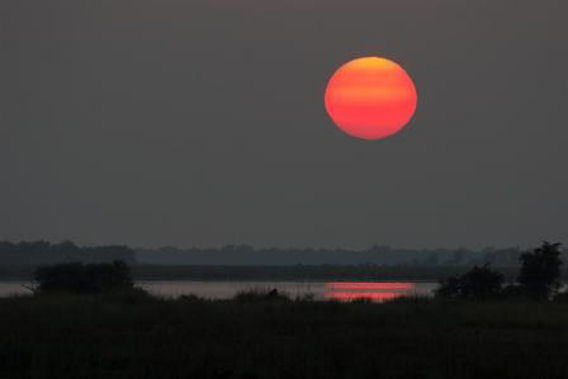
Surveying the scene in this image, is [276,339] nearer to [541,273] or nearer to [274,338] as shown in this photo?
[274,338]

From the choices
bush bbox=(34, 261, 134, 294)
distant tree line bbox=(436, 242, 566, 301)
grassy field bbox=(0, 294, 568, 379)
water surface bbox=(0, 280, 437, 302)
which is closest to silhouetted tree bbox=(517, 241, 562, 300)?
distant tree line bbox=(436, 242, 566, 301)

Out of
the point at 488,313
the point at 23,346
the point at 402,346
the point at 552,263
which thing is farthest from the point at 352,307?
the point at 552,263

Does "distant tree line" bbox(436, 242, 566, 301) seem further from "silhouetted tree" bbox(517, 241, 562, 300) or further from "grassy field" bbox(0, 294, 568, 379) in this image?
"grassy field" bbox(0, 294, 568, 379)

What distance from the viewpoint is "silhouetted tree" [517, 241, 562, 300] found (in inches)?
1943

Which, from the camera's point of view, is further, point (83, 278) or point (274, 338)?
point (83, 278)

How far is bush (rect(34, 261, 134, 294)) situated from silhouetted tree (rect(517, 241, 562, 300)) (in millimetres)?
16856

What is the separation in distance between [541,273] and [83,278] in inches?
766

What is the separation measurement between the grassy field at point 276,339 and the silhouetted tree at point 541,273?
36.2 feet

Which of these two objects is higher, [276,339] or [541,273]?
[541,273]

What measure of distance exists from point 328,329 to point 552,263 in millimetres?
23618

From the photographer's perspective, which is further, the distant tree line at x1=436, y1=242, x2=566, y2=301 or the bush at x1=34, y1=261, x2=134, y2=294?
the bush at x1=34, y1=261, x2=134, y2=294

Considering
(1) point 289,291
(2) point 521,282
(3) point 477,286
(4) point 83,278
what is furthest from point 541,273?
(1) point 289,291

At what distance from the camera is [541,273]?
1954 inches

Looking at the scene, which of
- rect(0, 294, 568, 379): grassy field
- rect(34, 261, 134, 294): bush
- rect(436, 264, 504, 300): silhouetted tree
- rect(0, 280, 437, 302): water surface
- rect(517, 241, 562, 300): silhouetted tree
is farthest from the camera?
rect(0, 280, 437, 302): water surface
